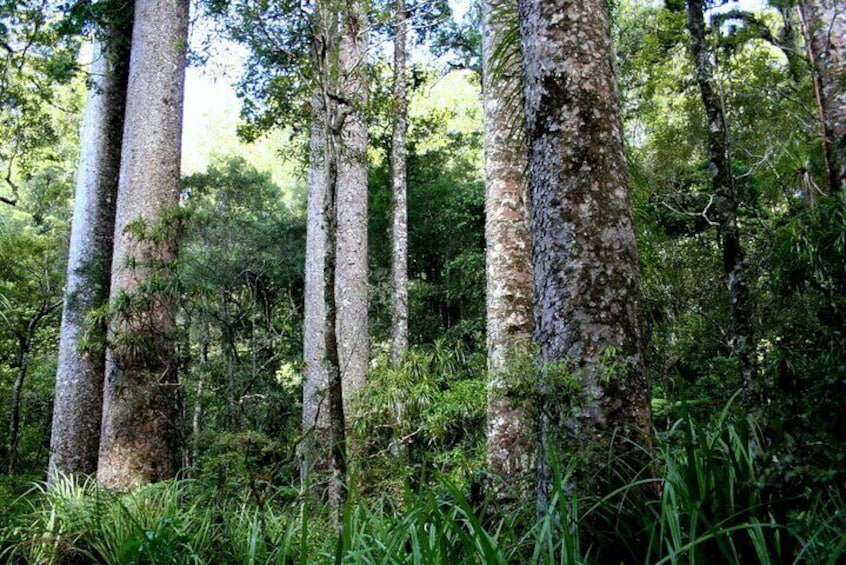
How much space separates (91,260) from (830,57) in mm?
7604

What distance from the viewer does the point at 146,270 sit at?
5273mm

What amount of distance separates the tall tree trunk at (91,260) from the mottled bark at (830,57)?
6.95 metres

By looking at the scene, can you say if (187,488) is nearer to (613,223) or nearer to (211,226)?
(613,223)

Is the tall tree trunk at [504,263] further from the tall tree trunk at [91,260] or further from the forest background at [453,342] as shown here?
the tall tree trunk at [91,260]

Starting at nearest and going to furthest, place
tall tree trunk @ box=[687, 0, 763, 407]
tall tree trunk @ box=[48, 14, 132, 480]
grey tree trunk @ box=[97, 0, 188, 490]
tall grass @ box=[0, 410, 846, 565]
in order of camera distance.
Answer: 1. tall grass @ box=[0, 410, 846, 565]
2. tall tree trunk @ box=[687, 0, 763, 407]
3. grey tree trunk @ box=[97, 0, 188, 490]
4. tall tree trunk @ box=[48, 14, 132, 480]

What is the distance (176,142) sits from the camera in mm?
5848

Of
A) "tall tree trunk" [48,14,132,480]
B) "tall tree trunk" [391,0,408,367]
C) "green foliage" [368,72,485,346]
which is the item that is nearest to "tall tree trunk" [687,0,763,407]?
"tall tree trunk" [48,14,132,480]

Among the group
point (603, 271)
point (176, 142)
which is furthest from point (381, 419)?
point (603, 271)

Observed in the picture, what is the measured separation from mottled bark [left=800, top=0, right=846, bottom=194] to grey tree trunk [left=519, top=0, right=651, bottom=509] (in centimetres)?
426

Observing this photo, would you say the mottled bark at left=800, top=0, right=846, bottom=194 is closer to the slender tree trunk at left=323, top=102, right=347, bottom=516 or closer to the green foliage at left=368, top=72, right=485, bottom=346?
the slender tree trunk at left=323, top=102, right=347, bottom=516

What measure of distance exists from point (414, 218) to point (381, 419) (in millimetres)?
8122

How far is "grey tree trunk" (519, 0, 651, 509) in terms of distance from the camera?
71.2 inches

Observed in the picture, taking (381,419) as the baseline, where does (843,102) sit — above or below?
above

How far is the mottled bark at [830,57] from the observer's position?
5387mm
